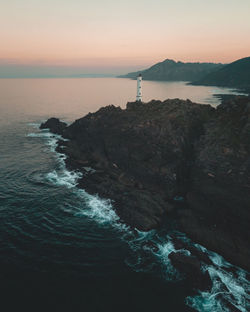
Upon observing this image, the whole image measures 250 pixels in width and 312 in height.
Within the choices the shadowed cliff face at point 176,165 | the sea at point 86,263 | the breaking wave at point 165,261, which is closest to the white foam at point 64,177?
the shadowed cliff face at point 176,165

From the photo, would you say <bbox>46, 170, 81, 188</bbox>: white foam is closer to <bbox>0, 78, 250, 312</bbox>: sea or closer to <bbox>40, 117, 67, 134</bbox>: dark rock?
<bbox>0, 78, 250, 312</bbox>: sea

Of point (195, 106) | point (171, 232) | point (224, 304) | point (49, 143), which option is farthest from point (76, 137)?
point (224, 304)

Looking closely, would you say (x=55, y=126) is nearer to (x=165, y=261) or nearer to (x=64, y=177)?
(x=64, y=177)

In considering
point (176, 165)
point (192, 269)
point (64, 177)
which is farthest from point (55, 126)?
point (192, 269)

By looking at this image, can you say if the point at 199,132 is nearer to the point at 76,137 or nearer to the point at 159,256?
the point at 159,256

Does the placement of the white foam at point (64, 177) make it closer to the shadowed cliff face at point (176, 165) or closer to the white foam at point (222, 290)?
the shadowed cliff face at point (176, 165)
